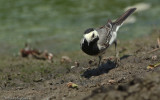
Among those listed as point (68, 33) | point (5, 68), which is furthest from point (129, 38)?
point (5, 68)

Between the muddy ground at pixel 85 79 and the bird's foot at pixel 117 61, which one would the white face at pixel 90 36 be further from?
the bird's foot at pixel 117 61

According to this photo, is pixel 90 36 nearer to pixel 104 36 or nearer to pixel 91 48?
pixel 91 48

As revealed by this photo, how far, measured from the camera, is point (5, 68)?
30.3 ft

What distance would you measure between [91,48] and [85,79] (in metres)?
0.69

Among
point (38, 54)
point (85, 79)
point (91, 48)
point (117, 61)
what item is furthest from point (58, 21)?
point (85, 79)

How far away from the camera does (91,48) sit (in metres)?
7.60

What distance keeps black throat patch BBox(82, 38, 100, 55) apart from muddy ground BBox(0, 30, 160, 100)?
1.42 ft

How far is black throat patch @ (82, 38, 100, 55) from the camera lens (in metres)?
7.54

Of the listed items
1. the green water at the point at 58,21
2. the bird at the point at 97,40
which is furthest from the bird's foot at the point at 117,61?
the green water at the point at 58,21

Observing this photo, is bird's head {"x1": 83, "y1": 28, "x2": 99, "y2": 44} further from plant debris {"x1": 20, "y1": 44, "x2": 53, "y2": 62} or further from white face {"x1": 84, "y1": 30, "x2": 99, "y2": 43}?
plant debris {"x1": 20, "y1": 44, "x2": 53, "y2": 62}

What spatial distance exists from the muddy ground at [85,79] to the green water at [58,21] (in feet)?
11.1

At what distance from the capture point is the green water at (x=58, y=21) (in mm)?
13304

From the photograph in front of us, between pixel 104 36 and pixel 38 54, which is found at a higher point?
pixel 104 36

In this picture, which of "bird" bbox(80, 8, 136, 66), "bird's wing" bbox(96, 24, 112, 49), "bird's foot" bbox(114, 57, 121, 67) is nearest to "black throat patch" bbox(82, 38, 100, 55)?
"bird" bbox(80, 8, 136, 66)
